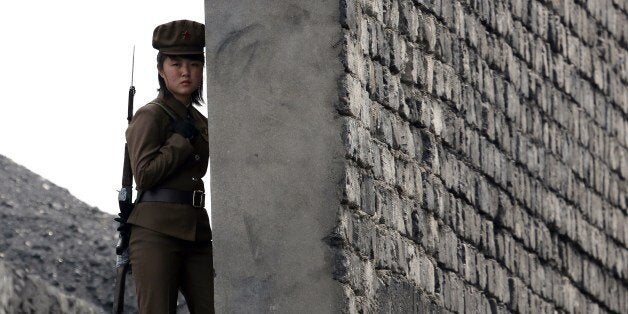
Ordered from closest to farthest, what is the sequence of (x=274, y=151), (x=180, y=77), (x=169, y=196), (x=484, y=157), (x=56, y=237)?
(x=274, y=151) < (x=169, y=196) < (x=180, y=77) < (x=484, y=157) < (x=56, y=237)

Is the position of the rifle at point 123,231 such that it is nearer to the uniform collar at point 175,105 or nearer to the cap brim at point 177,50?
the uniform collar at point 175,105

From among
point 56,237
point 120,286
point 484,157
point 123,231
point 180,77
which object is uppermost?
point 56,237

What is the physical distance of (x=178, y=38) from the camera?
7699 millimetres

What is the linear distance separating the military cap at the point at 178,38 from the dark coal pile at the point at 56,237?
407 cm

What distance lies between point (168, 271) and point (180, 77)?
0.74m

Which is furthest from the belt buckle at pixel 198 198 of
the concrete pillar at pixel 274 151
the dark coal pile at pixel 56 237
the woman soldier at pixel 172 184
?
the dark coal pile at pixel 56 237

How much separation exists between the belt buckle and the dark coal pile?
13.1 feet

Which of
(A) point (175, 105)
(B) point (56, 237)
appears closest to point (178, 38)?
(A) point (175, 105)

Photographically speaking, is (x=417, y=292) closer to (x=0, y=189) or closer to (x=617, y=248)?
(x=617, y=248)

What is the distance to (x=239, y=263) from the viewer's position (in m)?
7.45

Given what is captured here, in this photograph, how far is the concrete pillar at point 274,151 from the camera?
7.41 metres

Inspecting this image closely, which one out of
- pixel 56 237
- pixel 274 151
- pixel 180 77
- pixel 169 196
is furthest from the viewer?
pixel 56 237

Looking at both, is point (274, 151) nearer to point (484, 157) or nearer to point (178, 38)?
point (178, 38)

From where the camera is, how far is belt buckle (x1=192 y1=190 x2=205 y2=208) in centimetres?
762
